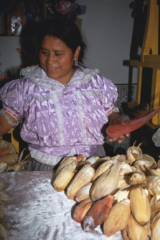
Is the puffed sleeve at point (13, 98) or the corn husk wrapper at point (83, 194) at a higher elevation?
the puffed sleeve at point (13, 98)

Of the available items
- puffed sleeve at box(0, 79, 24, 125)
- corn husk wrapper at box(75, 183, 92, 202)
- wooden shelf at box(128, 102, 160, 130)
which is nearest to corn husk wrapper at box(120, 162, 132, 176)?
corn husk wrapper at box(75, 183, 92, 202)

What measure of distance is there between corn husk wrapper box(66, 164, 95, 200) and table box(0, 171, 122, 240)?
38 mm

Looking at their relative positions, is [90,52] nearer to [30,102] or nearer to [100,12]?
[100,12]

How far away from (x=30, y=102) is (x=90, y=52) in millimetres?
1537

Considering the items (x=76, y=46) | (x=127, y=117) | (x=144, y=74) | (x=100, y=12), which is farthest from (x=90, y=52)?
(x=76, y=46)

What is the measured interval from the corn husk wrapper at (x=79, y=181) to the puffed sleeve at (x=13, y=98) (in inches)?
25.1

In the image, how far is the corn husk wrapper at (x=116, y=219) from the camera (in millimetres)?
577

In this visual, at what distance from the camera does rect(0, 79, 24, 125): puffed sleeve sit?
1.17m

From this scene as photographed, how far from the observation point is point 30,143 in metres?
1.25

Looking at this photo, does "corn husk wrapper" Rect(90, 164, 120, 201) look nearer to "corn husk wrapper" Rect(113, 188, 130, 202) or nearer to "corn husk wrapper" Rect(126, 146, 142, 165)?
"corn husk wrapper" Rect(113, 188, 130, 202)

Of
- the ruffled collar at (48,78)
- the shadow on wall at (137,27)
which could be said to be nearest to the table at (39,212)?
the ruffled collar at (48,78)

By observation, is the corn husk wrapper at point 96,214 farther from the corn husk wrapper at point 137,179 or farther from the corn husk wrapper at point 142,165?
the corn husk wrapper at point 142,165

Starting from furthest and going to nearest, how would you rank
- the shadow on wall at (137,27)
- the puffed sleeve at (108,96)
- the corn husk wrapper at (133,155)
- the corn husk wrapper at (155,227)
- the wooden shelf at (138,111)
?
the shadow on wall at (137,27) → the wooden shelf at (138,111) → the puffed sleeve at (108,96) → the corn husk wrapper at (133,155) → the corn husk wrapper at (155,227)

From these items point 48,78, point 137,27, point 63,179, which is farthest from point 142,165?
point 137,27
